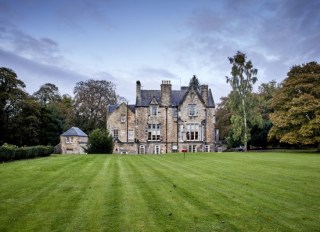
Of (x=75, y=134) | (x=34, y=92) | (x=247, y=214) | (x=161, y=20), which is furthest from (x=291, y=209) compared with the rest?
(x=34, y=92)

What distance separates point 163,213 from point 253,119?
4284 centimetres

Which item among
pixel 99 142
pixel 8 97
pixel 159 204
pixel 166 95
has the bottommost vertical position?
pixel 159 204

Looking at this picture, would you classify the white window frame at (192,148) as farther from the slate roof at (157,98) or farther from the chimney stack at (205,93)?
the chimney stack at (205,93)

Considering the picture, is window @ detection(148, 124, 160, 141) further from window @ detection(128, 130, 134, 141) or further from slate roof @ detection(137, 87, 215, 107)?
slate roof @ detection(137, 87, 215, 107)

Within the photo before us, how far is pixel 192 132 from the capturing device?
176ft

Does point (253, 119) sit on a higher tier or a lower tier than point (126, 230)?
higher

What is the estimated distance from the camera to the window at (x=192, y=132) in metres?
53.5

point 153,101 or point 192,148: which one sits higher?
point 153,101

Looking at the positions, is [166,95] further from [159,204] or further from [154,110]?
[159,204]

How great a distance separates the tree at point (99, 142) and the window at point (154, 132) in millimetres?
10398

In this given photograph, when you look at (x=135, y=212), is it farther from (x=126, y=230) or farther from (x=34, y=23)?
(x=34, y=23)

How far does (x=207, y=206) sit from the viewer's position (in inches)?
372

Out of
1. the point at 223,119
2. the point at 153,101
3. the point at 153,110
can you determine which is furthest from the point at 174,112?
the point at 223,119

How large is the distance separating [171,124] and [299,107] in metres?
21.4
